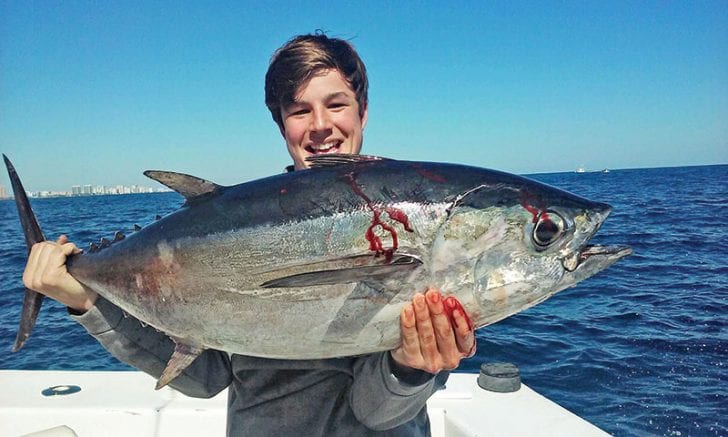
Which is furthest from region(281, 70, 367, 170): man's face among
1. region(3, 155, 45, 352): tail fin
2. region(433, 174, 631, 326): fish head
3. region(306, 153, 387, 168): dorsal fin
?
region(3, 155, 45, 352): tail fin

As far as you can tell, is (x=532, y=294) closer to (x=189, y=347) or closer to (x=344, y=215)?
(x=344, y=215)

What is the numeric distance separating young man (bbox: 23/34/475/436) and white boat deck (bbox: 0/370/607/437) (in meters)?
1.68

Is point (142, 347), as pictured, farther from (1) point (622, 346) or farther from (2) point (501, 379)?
→ (1) point (622, 346)

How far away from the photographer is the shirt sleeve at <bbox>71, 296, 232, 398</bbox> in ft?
7.52

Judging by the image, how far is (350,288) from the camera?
1.81 meters

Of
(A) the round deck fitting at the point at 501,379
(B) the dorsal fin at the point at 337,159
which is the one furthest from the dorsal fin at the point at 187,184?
(A) the round deck fitting at the point at 501,379

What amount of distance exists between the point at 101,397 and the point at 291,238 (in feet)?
11.3

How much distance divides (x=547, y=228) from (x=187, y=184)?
1501 millimetres

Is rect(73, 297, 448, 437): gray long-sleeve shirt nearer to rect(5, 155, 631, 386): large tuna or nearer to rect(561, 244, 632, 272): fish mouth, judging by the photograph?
rect(5, 155, 631, 386): large tuna

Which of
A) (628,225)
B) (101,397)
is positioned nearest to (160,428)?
(101,397)

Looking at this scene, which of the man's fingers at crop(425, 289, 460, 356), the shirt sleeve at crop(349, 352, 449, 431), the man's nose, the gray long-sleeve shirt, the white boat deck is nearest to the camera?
the man's fingers at crop(425, 289, 460, 356)

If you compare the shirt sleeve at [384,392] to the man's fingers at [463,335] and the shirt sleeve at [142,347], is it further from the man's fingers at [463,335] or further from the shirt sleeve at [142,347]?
the shirt sleeve at [142,347]

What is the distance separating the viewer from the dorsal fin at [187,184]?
7.33ft

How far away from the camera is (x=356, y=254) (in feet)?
6.01
